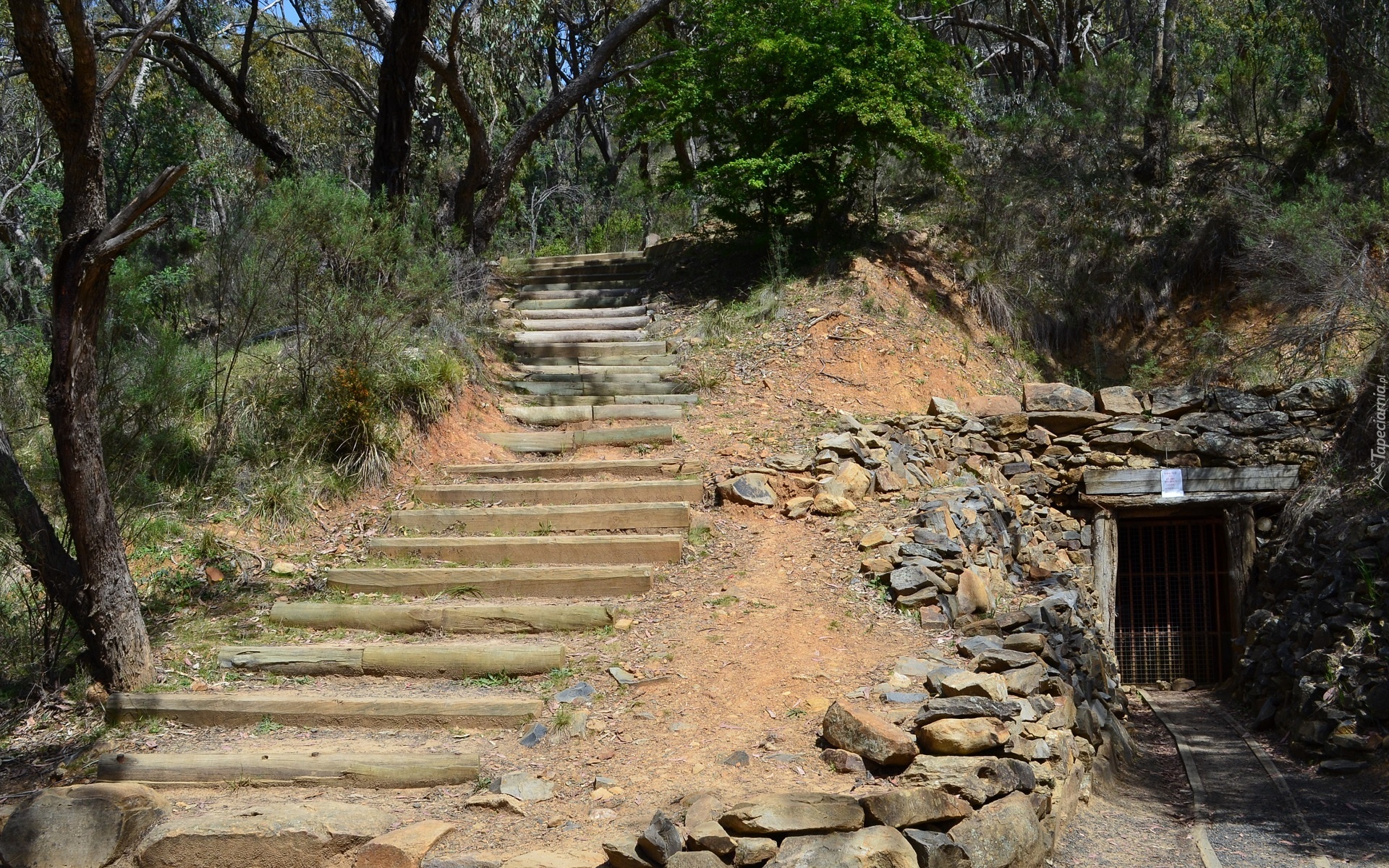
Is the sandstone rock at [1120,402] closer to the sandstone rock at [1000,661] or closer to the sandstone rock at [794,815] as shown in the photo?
the sandstone rock at [1000,661]

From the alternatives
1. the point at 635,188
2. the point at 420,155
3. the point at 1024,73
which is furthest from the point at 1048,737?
the point at 1024,73

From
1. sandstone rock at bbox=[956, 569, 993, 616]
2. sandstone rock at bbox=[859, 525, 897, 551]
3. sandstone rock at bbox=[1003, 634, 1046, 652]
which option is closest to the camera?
sandstone rock at bbox=[1003, 634, 1046, 652]

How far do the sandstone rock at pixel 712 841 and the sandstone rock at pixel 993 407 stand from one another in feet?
21.4

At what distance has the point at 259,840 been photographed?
459 centimetres

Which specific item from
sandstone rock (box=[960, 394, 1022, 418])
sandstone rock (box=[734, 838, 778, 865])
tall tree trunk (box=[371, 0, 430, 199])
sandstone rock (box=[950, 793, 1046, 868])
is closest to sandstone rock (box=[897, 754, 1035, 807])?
sandstone rock (box=[950, 793, 1046, 868])

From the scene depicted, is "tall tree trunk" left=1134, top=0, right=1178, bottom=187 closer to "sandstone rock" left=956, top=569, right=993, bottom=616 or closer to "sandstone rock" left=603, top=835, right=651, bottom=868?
"sandstone rock" left=956, top=569, right=993, bottom=616

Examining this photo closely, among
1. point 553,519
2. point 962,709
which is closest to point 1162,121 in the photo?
point 553,519

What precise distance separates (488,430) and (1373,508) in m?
7.51

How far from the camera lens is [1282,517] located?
32.0ft

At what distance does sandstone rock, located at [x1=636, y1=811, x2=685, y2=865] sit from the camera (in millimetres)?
4156

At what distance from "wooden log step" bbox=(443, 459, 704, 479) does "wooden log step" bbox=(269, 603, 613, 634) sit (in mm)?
2203

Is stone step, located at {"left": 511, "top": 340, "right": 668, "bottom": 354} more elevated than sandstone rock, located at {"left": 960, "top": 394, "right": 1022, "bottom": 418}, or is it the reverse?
stone step, located at {"left": 511, "top": 340, "right": 668, "bottom": 354}

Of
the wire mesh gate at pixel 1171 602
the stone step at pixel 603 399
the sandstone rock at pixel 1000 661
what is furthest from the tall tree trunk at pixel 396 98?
the wire mesh gate at pixel 1171 602

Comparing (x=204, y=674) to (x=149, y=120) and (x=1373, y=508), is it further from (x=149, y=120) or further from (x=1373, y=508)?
(x=149, y=120)
